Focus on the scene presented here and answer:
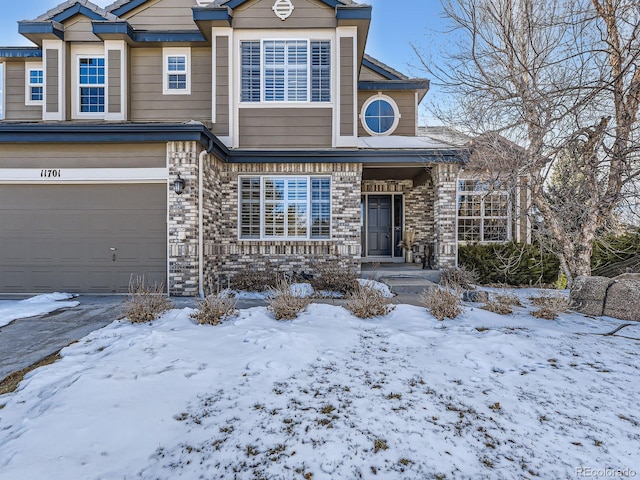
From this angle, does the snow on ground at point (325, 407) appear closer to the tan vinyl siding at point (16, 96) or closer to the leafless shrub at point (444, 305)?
the leafless shrub at point (444, 305)

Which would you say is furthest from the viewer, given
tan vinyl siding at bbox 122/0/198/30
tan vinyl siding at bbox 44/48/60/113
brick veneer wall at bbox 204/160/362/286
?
tan vinyl siding at bbox 122/0/198/30

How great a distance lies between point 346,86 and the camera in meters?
8.84

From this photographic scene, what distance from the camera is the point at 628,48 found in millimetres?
5277

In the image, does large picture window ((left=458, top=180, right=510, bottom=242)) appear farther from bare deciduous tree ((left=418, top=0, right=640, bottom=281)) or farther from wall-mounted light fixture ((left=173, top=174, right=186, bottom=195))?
wall-mounted light fixture ((left=173, top=174, right=186, bottom=195))

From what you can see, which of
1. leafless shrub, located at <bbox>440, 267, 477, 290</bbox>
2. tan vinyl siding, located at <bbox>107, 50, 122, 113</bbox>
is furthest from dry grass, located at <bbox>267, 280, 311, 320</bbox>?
tan vinyl siding, located at <bbox>107, 50, 122, 113</bbox>

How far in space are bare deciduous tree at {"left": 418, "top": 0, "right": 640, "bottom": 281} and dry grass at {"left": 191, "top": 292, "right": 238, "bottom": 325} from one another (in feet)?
18.4

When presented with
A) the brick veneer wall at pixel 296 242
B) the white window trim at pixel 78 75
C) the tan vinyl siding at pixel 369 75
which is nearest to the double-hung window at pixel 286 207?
the brick veneer wall at pixel 296 242

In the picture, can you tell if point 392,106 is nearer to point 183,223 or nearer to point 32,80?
point 183,223

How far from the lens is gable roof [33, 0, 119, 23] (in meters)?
9.32

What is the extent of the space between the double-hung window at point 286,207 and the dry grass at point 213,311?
3729 mm

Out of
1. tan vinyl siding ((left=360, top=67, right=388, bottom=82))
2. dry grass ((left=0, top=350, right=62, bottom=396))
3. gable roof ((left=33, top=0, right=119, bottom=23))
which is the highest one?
gable roof ((left=33, top=0, right=119, bottom=23))

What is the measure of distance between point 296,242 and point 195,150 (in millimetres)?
3319

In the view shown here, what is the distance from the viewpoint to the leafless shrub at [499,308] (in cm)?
564

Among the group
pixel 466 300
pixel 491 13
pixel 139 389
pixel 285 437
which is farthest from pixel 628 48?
pixel 139 389
